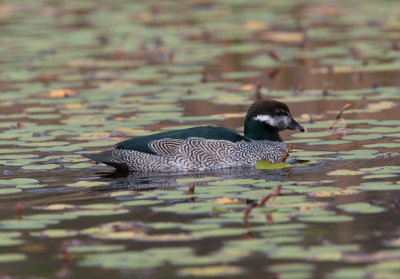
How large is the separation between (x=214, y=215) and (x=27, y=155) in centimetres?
393

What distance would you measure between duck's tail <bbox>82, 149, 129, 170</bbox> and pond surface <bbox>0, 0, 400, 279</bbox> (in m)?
0.13

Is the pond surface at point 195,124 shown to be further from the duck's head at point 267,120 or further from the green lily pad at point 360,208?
the duck's head at point 267,120

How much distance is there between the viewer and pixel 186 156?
1112 centimetres

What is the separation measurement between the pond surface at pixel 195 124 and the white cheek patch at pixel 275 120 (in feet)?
1.19

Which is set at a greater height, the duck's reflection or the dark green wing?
the dark green wing

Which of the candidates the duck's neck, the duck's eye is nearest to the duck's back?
the duck's neck

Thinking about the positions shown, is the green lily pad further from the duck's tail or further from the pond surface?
the duck's tail

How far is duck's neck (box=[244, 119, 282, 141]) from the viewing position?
11602 mm

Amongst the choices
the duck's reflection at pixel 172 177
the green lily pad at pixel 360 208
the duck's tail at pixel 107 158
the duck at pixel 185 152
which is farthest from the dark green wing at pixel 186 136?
the green lily pad at pixel 360 208

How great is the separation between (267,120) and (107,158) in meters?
1.94

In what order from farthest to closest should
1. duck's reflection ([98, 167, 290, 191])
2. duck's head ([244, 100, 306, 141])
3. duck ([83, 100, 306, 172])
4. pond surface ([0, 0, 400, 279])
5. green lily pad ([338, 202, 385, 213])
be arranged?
duck's head ([244, 100, 306, 141]), duck ([83, 100, 306, 172]), duck's reflection ([98, 167, 290, 191]), green lily pad ([338, 202, 385, 213]), pond surface ([0, 0, 400, 279])

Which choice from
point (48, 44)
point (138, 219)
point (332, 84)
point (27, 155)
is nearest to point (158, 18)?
point (48, 44)

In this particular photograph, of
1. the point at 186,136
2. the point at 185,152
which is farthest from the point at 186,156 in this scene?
the point at 186,136

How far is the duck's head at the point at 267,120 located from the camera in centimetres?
1151
